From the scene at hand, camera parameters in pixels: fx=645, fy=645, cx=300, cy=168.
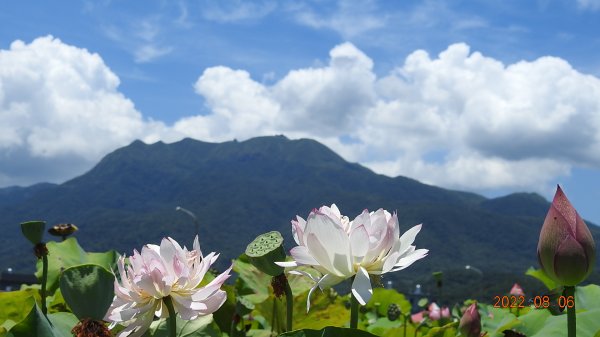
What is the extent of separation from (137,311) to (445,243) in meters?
198

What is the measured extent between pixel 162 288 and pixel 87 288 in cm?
11

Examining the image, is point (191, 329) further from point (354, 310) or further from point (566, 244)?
point (566, 244)

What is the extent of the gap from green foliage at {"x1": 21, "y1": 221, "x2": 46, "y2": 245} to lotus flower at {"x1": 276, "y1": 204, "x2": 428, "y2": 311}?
618 mm

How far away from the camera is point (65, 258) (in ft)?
6.50

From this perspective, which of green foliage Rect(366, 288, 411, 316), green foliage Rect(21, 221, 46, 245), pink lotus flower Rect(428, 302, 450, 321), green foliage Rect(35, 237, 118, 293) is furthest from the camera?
green foliage Rect(366, 288, 411, 316)

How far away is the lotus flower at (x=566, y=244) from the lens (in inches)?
35.8

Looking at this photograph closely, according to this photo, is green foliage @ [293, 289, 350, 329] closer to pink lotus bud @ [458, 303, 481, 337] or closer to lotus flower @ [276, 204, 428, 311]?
pink lotus bud @ [458, 303, 481, 337]

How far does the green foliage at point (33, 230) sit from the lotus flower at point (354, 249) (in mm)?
618

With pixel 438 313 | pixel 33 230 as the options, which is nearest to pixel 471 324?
pixel 33 230

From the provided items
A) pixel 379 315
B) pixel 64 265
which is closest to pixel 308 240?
pixel 64 265

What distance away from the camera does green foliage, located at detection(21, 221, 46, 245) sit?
1.32 metres

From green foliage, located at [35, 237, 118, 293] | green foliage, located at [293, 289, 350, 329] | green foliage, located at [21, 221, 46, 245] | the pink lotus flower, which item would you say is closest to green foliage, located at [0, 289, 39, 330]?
green foliage, located at [21, 221, 46, 245]

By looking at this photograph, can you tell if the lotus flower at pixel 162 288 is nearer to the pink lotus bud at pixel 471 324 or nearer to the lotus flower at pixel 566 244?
the lotus flower at pixel 566 244

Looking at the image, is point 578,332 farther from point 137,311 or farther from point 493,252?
point 493,252
